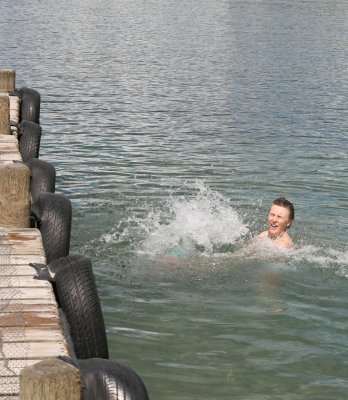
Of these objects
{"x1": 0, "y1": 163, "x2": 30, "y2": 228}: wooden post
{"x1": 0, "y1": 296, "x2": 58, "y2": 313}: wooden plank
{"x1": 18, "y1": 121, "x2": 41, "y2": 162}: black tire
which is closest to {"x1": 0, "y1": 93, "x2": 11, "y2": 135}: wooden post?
{"x1": 18, "y1": 121, "x2": 41, "y2": 162}: black tire

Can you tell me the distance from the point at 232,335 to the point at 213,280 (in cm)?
168

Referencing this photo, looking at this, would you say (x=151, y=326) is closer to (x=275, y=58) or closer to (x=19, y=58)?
(x=19, y=58)

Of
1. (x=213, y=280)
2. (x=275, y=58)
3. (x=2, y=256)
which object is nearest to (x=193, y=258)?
(x=213, y=280)

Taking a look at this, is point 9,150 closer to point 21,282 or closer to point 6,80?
point 21,282

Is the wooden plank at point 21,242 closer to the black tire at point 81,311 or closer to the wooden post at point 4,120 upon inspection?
the black tire at point 81,311

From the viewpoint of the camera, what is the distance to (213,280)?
12.8 meters

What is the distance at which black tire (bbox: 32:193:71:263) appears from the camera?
445 inches

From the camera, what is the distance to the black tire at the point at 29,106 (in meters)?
20.6

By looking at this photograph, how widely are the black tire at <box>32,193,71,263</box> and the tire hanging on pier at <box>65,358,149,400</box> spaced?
163 inches

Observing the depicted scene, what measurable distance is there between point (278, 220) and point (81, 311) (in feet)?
15.9

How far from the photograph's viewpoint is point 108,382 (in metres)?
7.02

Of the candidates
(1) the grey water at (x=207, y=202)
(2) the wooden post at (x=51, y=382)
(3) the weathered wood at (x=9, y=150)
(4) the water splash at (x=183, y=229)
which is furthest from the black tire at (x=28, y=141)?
(2) the wooden post at (x=51, y=382)

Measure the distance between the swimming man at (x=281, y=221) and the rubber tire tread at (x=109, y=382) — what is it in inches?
254

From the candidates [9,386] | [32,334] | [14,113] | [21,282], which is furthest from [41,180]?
[9,386]
